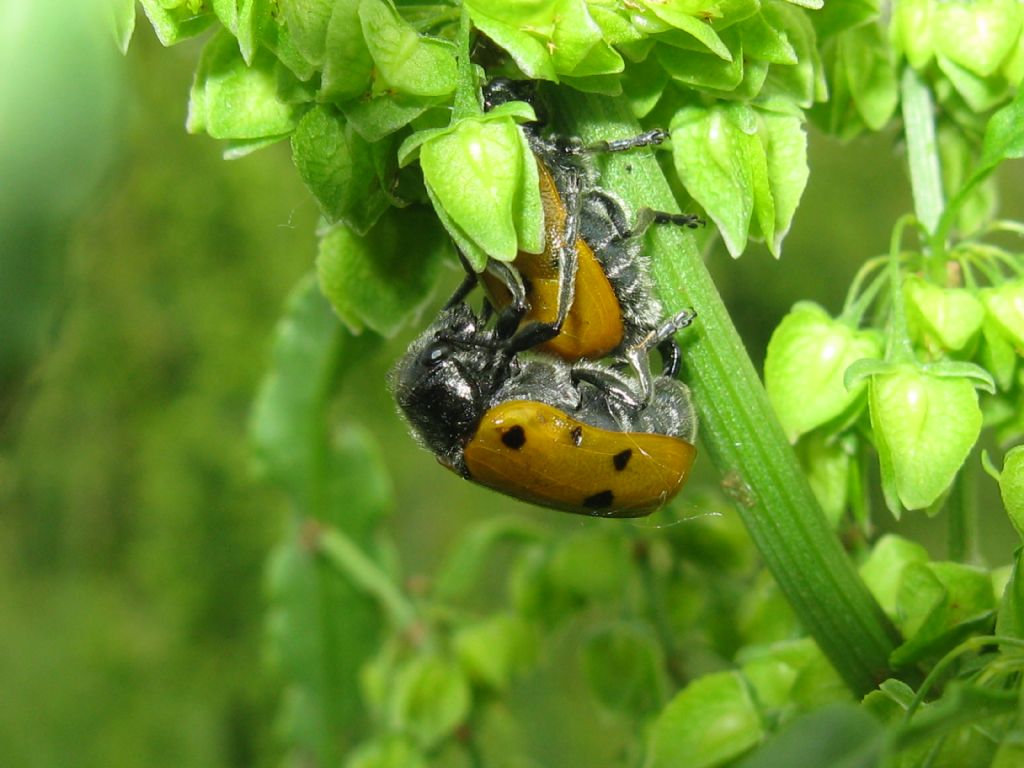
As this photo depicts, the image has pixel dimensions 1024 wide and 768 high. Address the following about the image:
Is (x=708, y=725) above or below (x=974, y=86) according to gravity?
below

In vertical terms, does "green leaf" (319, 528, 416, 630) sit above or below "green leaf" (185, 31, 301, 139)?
below

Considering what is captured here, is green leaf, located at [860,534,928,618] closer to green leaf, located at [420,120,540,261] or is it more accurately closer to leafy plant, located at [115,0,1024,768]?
leafy plant, located at [115,0,1024,768]

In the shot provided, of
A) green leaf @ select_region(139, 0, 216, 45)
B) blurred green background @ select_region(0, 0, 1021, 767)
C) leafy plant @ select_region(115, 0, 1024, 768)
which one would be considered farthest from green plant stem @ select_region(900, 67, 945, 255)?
blurred green background @ select_region(0, 0, 1021, 767)

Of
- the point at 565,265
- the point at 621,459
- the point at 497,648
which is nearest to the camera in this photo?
the point at 565,265

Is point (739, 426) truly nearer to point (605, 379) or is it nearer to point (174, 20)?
point (605, 379)

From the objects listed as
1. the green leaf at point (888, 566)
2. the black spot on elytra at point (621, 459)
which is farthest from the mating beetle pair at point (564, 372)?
the green leaf at point (888, 566)

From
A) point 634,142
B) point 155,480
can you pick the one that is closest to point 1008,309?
point 634,142

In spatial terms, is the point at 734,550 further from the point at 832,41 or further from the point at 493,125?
the point at 493,125

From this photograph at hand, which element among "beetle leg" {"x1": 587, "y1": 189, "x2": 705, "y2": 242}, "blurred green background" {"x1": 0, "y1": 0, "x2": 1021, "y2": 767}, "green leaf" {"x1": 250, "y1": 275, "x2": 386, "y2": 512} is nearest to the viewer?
"beetle leg" {"x1": 587, "y1": 189, "x2": 705, "y2": 242}
